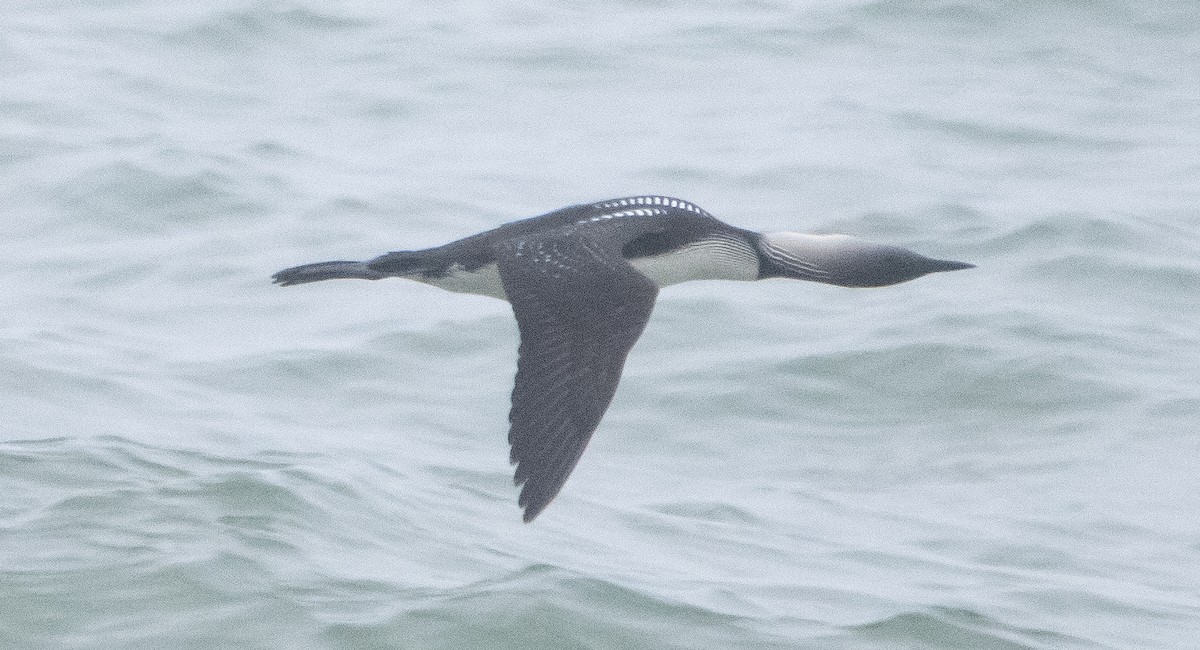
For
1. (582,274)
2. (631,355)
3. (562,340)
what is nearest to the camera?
(562,340)

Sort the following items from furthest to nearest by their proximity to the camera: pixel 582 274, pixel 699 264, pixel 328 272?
pixel 699 264, pixel 328 272, pixel 582 274

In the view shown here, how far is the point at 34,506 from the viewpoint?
566 centimetres

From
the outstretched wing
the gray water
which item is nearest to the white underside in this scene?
the outstretched wing

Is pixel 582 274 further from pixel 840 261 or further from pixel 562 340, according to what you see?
pixel 840 261

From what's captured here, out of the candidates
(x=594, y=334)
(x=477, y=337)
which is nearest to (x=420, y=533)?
(x=594, y=334)

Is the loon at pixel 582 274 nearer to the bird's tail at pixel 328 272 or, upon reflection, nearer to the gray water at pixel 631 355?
the bird's tail at pixel 328 272

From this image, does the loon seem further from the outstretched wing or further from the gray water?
the gray water

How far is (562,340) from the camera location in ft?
15.9

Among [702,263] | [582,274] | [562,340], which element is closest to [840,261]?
[702,263]

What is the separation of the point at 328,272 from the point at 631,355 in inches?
96.8

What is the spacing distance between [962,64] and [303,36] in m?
3.60

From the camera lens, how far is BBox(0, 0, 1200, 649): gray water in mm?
5484

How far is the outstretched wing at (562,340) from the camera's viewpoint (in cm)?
456

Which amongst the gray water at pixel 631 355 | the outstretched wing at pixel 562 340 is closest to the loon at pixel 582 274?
the outstretched wing at pixel 562 340
